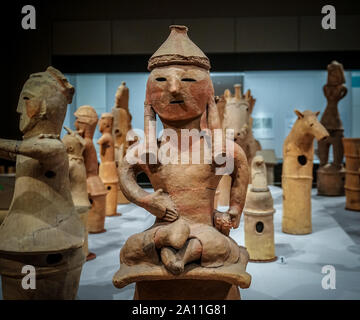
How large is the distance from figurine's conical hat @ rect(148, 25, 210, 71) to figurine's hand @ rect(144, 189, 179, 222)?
755mm

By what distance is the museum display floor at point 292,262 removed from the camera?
3.46 metres

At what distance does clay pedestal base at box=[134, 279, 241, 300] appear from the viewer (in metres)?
2.24

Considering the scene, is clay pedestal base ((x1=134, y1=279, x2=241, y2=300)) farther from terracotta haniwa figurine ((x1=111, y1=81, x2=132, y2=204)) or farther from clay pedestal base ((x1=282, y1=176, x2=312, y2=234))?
terracotta haniwa figurine ((x1=111, y1=81, x2=132, y2=204))

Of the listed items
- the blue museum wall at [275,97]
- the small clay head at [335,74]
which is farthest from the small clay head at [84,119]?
the small clay head at [335,74]

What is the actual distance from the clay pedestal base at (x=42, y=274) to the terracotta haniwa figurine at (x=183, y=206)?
0.70 m

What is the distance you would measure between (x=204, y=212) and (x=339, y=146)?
627 cm

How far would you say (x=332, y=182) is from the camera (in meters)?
7.76

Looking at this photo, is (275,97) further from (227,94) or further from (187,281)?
(187,281)

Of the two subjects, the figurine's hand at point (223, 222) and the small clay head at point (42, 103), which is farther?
the small clay head at point (42, 103)

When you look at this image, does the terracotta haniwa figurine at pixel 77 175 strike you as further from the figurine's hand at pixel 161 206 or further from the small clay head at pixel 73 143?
the figurine's hand at pixel 161 206

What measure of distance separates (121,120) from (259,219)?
3.81 m

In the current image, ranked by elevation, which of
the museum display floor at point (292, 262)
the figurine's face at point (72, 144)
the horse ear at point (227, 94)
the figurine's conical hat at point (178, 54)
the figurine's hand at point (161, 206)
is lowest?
the museum display floor at point (292, 262)

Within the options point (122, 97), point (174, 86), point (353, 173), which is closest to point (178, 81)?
point (174, 86)

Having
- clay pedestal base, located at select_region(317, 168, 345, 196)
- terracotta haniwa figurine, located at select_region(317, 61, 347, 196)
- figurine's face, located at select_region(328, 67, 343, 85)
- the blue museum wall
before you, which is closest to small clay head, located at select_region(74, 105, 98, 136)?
the blue museum wall
